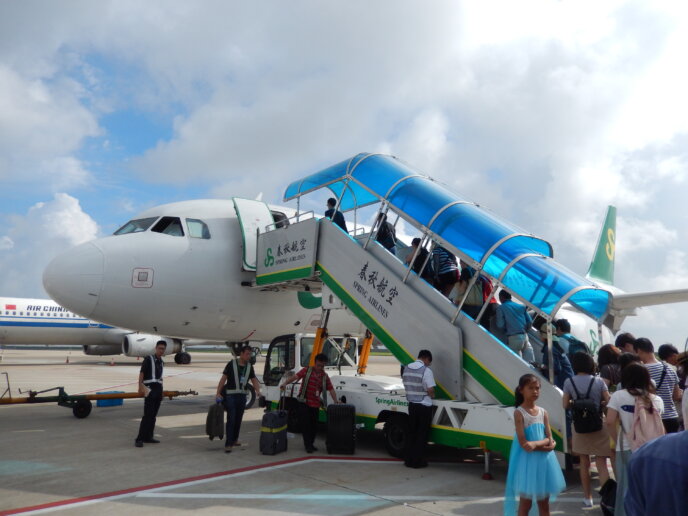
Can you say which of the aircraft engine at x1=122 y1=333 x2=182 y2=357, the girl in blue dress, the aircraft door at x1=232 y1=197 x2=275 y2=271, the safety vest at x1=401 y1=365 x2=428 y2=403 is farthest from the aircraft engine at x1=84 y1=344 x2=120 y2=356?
the girl in blue dress

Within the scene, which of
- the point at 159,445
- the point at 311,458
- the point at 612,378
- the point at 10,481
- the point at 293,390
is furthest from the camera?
the point at 293,390

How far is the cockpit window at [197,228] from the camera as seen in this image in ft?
37.1

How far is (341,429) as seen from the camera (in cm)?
825

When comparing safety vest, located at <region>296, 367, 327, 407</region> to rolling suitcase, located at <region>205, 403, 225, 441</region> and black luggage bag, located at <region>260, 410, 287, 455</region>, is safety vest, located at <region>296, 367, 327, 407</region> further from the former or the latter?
rolling suitcase, located at <region>205, 403, 225, 441</region>

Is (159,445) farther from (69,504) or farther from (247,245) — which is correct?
(247,245)

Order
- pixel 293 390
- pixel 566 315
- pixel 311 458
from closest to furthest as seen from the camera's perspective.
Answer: pixel 311 458, pixel 293 390, pixel 566 315

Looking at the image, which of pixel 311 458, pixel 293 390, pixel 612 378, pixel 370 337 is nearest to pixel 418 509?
pixel 311 458

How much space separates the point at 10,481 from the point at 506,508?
5.75m

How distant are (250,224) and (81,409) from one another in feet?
18.1

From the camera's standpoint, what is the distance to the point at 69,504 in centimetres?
557

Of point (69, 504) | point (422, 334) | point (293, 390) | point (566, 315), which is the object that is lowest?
point (69, 504)

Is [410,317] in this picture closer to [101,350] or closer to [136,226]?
[136,226]

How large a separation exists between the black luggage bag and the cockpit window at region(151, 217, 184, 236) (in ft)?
15.7

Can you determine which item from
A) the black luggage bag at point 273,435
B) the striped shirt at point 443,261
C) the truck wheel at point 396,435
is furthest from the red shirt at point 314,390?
the striped shirt at point 443,261
